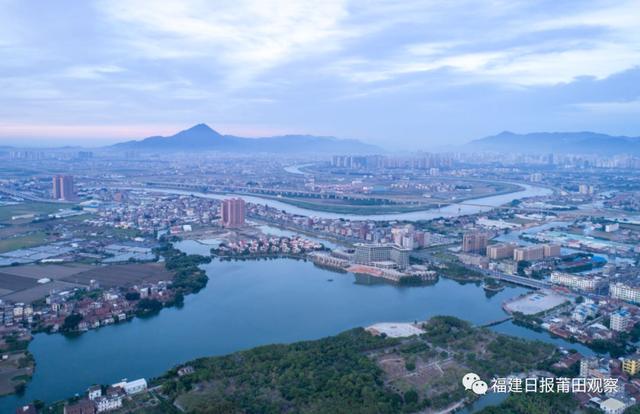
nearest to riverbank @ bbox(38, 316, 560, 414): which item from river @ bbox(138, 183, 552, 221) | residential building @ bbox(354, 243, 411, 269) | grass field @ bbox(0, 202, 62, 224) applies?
residential building @ bbox(354, 243, 411, 269)

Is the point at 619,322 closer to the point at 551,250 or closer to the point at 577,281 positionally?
the point at 577,281

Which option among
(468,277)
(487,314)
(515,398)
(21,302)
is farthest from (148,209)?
(515,398)

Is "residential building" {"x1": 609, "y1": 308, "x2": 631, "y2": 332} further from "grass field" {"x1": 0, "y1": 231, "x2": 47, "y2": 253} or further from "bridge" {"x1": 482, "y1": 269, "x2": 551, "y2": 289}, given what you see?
"grass field" {"x1": 0, "y1": 231, "x2": 47, "y2": 253}

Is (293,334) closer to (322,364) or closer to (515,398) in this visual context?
(322,364)

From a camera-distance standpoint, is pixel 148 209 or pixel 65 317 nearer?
pixel 65 317

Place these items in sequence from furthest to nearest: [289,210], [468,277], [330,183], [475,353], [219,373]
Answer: [330,183], [289,210], [468,277], [475,353], [219,373]

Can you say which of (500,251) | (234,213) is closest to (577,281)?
(500,251)

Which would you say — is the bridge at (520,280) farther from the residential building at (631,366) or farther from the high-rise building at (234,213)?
the high-rise building at (234,213)
